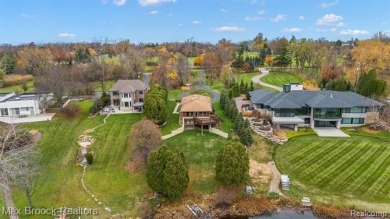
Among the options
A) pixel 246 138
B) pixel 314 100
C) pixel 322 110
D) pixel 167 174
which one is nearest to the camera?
pixel 167 174

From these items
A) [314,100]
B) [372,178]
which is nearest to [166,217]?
[372,178]

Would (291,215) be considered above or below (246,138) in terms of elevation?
below

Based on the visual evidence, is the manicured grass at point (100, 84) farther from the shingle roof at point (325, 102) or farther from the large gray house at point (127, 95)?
the shingle roof at point (325, 102)

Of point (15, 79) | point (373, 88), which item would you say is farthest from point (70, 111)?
point (373, 88)

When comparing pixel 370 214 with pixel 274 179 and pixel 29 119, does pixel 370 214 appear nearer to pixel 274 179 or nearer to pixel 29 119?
pixel 274 179

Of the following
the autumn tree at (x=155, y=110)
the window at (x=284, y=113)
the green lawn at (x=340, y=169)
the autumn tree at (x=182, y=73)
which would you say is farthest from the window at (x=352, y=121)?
the autumn tree at (x=182, y=73)

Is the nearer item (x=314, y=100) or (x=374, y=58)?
(x=314, y=100)

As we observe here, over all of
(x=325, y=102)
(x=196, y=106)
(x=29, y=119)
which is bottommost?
(x=29, y=119)
